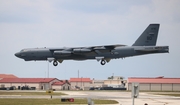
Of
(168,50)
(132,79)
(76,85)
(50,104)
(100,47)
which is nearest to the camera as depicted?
(50,104)

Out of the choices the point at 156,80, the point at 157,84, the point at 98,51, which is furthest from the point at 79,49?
the point at 156,80

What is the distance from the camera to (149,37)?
64125 mm

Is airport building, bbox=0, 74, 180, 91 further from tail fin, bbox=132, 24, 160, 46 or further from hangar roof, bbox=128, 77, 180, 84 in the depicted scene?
tail fin, bbox=132, 24, 160, 46

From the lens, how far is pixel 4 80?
489 ft

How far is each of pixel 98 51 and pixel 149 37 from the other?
956cm

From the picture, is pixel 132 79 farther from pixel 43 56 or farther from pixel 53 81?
pixel 43 56

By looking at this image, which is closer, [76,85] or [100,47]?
[100,47]

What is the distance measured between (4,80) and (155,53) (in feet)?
332

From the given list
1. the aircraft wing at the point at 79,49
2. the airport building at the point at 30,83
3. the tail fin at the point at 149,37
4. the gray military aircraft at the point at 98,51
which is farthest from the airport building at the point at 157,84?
the aircraft wing at the point at 79,49

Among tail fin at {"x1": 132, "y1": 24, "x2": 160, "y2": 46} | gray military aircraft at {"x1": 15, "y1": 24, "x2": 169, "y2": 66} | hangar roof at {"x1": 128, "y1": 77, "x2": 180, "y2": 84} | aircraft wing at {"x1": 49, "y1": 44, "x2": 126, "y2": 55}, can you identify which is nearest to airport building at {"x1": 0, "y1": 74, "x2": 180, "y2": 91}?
hangar roof at {"x1": 128, "y1": 77, "x2": 180, "y2": 84}

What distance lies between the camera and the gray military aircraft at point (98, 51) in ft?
203

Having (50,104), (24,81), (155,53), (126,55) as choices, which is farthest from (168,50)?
(24,81)

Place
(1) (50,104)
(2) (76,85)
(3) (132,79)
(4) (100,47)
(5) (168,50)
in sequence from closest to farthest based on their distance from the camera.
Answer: (1) (50,104) → (5) (168,50) → (4) (100,47) → (3) (132,79) → (2) (76,85)

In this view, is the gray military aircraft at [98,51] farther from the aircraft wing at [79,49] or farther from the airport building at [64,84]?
the airport building at [64,84]
